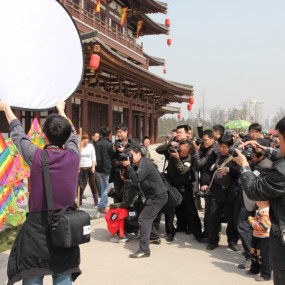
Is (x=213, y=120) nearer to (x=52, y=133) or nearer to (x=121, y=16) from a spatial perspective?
(x=121, y=16)

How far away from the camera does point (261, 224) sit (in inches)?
160

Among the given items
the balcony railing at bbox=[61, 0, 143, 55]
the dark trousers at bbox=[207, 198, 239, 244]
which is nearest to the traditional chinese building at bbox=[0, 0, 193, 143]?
the balcony railing at bbox=[61, 0, 143, 55]

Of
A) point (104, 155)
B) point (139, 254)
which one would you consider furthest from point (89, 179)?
point (139, 254)

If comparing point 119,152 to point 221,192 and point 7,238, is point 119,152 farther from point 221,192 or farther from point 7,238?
point 7,238

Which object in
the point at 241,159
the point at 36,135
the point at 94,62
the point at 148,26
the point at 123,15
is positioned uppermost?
the point at 148,26

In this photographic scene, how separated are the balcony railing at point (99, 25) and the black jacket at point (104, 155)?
7653 mm

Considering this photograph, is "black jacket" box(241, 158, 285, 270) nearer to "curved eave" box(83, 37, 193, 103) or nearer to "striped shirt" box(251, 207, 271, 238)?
"striped shirt" box(251, 207, 271, 238)

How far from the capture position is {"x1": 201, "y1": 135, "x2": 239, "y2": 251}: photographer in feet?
16.8

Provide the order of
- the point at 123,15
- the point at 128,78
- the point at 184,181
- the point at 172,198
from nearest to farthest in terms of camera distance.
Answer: the point at 172,198 < the point at 184,181 < the point at 128,78 < the point at 123,15

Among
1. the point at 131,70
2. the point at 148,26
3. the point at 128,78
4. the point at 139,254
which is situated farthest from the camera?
the point at 148,26

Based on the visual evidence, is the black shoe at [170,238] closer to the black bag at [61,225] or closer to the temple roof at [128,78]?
the black bag at [61,225]

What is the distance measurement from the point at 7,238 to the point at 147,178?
2.09 metres

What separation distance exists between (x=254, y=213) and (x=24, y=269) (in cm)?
276

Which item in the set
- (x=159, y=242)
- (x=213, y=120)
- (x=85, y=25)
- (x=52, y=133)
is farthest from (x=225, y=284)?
(x=213, y=120)
